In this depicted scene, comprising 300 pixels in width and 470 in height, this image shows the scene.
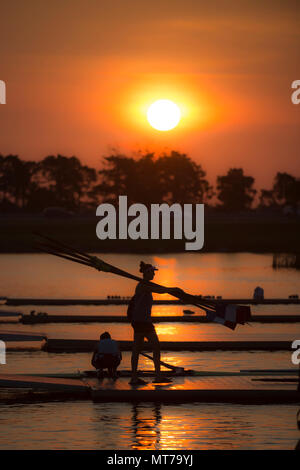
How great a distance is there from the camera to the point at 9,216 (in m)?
148

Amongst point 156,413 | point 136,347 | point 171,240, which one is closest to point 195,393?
point 156,413

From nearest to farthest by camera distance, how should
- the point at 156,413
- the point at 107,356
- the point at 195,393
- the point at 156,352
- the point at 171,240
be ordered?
the point at 156,413
the point at 195,393
the point at 156,352
the point at 107,356
the point at 171,240

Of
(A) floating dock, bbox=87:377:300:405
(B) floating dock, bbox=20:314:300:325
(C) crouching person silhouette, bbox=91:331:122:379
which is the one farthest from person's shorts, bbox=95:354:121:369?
(B) floating dock, bbox=20:314:300:325

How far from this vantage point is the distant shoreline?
131900 millimetres

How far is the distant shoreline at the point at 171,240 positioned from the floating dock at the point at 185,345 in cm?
9721

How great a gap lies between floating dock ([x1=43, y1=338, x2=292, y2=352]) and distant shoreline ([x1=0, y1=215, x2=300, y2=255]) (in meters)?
97.2

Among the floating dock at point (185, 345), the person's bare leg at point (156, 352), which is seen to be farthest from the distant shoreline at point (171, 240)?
the person's bare leg at point (156, 352)

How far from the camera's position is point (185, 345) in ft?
99.6

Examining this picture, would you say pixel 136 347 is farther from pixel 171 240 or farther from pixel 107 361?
pixel 171 240

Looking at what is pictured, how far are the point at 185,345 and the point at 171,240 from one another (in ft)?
377

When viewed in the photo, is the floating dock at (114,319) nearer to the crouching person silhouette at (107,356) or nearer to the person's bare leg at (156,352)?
the crouching person silhouette at (107,356)

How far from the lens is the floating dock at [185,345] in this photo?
30172 millimetres

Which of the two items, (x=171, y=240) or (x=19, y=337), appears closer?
(x=19, y=337)
